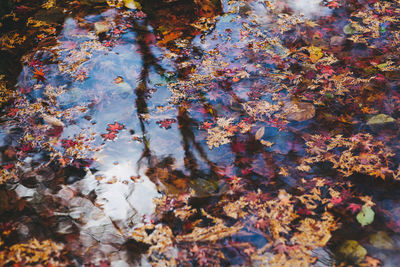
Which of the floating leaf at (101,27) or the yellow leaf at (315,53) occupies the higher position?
the yellow leaf at (315,53)

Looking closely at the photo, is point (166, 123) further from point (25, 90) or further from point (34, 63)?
point (34, 63)

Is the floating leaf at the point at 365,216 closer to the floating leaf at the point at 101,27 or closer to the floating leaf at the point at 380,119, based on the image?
the floating leaf at the point at 380,119

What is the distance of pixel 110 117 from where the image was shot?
6.57 ft

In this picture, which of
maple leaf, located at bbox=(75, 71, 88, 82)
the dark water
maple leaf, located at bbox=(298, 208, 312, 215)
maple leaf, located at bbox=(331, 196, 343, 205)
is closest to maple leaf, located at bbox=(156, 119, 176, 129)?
the dark water

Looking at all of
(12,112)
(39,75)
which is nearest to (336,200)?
(12,112)

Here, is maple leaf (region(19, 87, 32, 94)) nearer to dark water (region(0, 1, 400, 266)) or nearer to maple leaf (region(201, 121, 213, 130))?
dark water (region(0, 1, 400, 266))

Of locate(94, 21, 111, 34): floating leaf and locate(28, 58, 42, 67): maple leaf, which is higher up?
locate(94, 21, 111, 34): floating leaf

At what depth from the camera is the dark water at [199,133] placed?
1.47 meters

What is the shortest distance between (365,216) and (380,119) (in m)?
0.77

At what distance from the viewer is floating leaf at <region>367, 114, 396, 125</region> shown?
1.95 m

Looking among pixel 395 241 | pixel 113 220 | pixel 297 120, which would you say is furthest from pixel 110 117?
pixel 395 241

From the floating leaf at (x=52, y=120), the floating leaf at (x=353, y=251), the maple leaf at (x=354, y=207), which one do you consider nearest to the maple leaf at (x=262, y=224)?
the floating leaf at (x=353, y=251)

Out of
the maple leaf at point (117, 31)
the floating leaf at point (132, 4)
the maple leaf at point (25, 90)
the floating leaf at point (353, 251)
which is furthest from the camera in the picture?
the floating leaf at point (132, 4)

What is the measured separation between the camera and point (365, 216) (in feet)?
4.98
